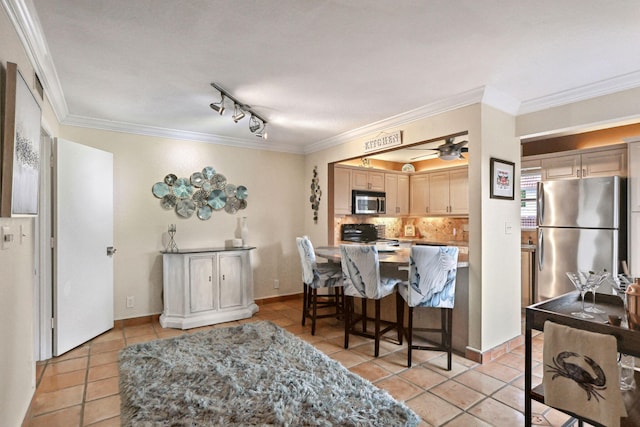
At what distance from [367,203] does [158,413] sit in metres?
4.26

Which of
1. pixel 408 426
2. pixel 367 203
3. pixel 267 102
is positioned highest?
pixel 267 102

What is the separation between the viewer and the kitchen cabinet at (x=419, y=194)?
20.5 feet

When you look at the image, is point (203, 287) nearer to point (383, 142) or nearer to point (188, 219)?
point (188, 219)

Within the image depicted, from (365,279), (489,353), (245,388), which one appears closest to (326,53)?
(365,279)

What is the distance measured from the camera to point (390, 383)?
2625mm

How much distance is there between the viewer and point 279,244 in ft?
17.3

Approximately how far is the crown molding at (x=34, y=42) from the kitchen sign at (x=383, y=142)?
10.2 feet

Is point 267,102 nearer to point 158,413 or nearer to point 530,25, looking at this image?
point 530,25

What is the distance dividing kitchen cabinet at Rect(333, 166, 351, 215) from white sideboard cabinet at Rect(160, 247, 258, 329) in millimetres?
1665

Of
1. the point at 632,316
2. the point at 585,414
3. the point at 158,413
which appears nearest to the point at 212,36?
the point at 158,413

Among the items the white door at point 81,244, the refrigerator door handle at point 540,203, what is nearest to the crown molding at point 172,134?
the white door at point 81,244

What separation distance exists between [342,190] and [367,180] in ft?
2.11

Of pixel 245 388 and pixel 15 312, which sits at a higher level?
pixel 15 312

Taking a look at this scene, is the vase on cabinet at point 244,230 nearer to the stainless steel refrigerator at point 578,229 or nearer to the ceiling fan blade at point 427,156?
the ceiling fan blade at point 427,156
